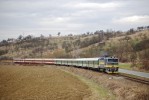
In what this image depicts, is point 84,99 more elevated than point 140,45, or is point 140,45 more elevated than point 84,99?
point 140,45

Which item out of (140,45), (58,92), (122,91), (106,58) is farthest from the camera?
(140,45)

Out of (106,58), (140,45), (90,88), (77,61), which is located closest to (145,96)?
(90,88)

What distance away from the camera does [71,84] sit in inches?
1507

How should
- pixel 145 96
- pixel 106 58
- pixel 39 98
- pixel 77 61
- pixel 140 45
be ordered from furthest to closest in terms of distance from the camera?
1. pixel 140 45
2. pixel 77 61
3. pixel 106 58
4. pixel 39 98
5. pixel 145 96

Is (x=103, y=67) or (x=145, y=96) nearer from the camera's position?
(x=145, y=96)

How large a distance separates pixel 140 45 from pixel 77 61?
50.4m

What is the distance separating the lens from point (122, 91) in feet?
93.1

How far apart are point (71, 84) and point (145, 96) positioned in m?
15.8

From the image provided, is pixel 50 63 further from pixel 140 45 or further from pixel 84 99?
pixel 84 99

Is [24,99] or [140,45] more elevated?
[140,45]

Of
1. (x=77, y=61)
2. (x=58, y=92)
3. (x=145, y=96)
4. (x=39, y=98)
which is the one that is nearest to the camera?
(x=145, y=96)

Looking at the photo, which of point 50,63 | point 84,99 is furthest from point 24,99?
point 50,63

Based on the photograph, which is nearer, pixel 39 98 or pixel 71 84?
pixel 39 98

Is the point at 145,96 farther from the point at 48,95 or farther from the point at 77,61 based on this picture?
the point at 77,61
